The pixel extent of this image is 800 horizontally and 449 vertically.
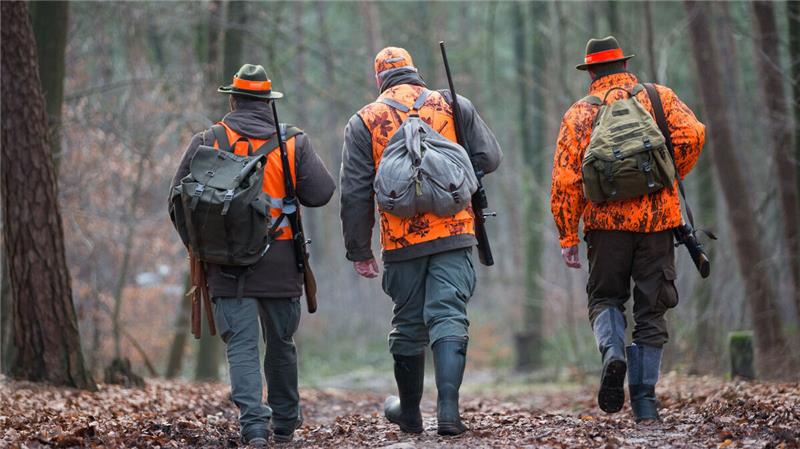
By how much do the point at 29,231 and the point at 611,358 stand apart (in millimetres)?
4963

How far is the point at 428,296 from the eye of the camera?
5867mm

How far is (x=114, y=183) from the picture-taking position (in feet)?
54.6

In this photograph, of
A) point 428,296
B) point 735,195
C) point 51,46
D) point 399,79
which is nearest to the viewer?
point 428,296

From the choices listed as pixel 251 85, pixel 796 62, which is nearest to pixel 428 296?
pixel 251 85

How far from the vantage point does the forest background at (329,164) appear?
12398mm

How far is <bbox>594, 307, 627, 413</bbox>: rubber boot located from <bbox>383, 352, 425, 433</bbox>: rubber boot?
106 centimetres

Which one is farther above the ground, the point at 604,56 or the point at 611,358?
the point at 604,56

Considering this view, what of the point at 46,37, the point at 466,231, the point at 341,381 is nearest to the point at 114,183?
the point at 341,381

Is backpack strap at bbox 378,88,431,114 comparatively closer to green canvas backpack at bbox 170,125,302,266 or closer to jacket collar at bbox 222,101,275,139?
jacket collar at bbox 222,101,275,139

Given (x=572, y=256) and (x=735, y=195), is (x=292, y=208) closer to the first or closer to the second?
(x=572, y=256)

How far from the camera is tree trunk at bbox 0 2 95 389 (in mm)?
8266

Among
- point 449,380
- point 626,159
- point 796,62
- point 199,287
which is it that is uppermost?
point 796,62

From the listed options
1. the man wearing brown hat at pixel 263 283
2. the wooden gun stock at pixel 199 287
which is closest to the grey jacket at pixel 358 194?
the man wearing brown hat at pixel 263 283

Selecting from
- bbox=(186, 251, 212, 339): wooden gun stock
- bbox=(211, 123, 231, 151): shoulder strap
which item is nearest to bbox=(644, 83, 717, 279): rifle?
bbox=(211, 123, 231, 151): shoulder strap
